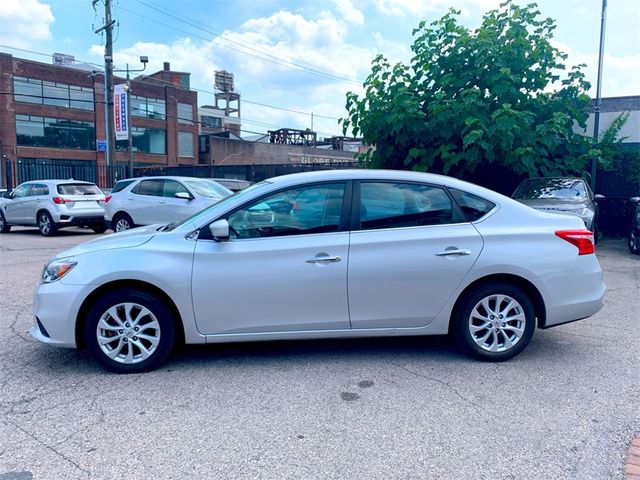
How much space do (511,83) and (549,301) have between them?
863 cm

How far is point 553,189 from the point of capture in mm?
10805

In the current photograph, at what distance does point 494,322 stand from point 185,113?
5206 cm

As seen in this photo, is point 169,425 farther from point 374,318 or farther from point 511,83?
point 511,83

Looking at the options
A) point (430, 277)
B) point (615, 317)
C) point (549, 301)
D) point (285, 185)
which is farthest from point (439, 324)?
point (615, 317)

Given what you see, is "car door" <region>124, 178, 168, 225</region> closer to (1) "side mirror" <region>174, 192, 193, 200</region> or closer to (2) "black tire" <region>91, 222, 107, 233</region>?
(1) "side mirror" <region>174, 192, 193, 200</region>

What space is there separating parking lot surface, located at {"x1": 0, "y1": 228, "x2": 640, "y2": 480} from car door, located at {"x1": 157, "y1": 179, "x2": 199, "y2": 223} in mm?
7121

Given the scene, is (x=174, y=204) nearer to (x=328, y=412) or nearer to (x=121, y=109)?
(x=328, y=412)

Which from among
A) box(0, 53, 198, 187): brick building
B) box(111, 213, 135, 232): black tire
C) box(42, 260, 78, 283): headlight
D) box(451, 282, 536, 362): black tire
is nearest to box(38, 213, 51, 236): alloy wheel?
box(111, 213, 135, 232): black tire

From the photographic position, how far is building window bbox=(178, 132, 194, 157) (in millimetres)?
51869

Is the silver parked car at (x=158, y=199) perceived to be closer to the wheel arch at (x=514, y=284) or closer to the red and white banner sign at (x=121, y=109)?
the wheel arch at (x=514, y=284)

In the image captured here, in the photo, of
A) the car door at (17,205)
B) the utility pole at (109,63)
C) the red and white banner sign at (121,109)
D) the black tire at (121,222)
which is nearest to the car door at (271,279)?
the black tire at (121,222)

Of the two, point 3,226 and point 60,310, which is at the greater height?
point 60,310

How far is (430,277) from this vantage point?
4.34m

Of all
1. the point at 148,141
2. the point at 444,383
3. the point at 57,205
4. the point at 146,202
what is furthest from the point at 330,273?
the point at 148,141
